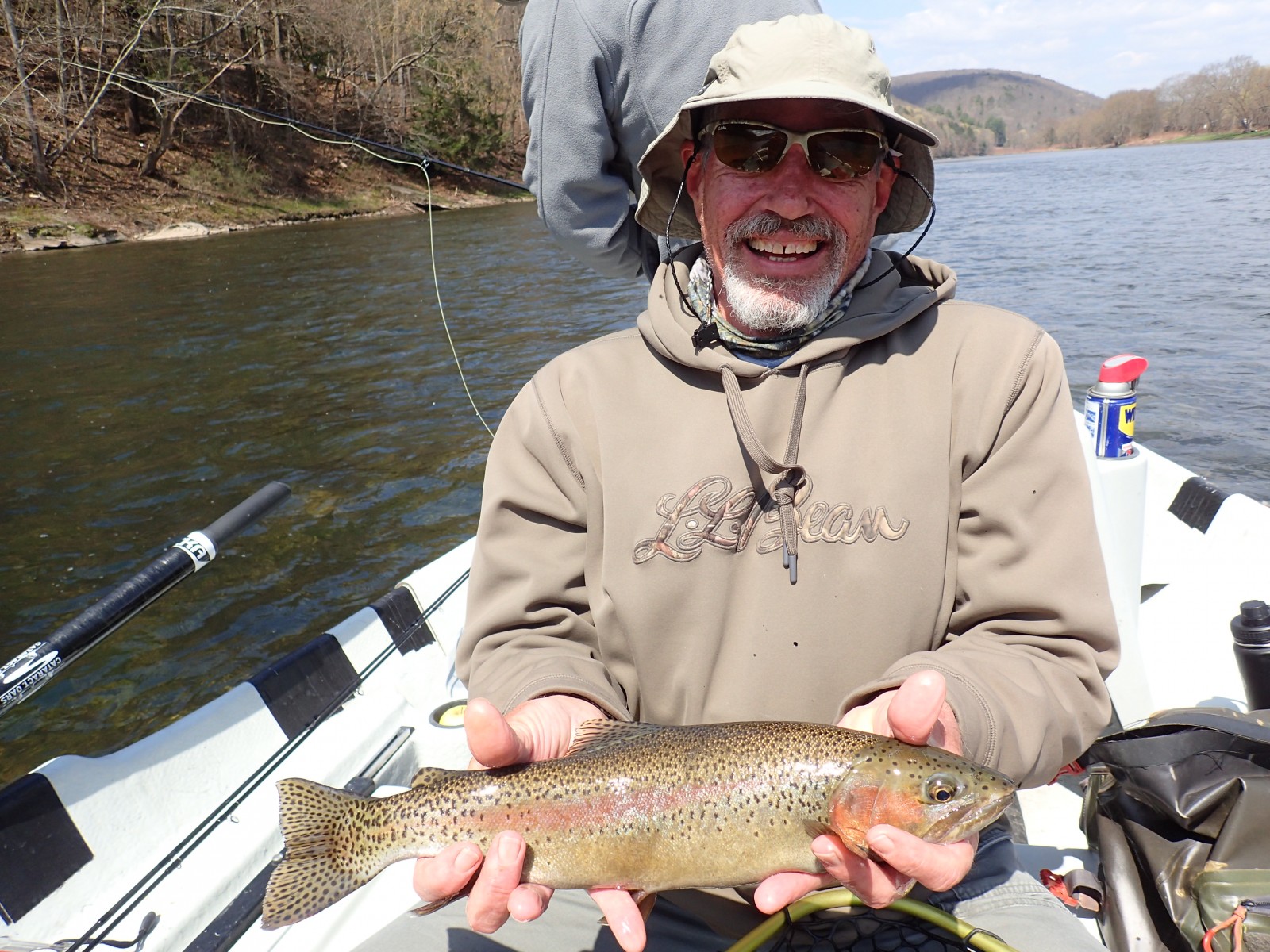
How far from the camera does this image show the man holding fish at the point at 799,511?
7.06 feet

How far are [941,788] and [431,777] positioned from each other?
1.14 m

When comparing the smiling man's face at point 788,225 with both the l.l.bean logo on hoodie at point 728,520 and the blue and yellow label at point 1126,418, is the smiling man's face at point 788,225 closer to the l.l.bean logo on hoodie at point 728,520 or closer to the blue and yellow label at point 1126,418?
the l.l.bean logo on hoodie at point 728,520

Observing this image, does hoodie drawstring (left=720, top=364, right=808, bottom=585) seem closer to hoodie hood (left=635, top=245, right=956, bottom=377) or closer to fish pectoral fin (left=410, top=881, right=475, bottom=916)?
hoodie hood (left=635, top=245, right=956, bottom=377)

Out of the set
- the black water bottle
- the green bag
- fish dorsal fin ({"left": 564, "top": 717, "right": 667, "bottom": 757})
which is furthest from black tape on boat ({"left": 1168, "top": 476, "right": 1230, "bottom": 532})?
fish dorsal fin ({"left": 564, "top": 717, "right": 667, "bottom": 757})

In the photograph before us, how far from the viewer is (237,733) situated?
12.2 feet

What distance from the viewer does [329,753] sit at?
3729 millimetres

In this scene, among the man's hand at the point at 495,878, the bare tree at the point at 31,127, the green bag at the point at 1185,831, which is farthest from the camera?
the bare tree at the point at 31,127

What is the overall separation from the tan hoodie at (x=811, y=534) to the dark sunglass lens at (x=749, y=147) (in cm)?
43

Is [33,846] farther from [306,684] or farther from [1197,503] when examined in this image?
[1197,503]

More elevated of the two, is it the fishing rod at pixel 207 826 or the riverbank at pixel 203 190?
the riverbank at pixel 203 190

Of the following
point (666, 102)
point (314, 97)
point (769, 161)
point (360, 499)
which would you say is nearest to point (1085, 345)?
point (360, 499)

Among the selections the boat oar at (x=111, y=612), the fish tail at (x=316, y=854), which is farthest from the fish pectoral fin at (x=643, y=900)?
the boat oar at (x=111, y=612)

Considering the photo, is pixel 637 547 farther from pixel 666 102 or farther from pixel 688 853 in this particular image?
pixel 666 102

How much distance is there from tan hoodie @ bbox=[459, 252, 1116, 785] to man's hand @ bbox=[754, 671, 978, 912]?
124 mm
